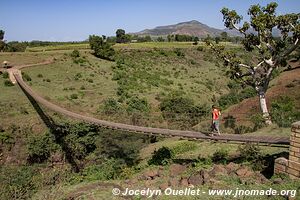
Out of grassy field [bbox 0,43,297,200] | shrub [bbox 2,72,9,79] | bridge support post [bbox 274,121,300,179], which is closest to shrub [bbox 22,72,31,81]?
grassy field [bbox 0,43,297,200]

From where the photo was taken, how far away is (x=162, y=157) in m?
14.2

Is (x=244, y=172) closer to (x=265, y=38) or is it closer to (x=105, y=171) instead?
(x=105, y=171)

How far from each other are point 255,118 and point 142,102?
48.4 feet

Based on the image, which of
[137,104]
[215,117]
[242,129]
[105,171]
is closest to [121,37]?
[137,104]

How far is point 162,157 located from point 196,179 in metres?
4.75

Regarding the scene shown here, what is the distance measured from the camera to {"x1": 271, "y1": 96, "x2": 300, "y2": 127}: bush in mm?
16130

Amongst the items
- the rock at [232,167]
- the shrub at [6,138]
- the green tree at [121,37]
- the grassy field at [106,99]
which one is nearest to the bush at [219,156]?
the grassy field at [106,99]

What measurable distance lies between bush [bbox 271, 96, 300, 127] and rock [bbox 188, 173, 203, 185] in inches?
297

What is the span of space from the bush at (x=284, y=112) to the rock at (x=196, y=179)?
7.54 m

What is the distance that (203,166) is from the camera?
11.3 meters

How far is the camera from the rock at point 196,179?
940 cm

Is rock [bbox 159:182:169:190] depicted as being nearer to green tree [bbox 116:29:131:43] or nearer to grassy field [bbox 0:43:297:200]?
grassy field [bbox 0:43:297:200]

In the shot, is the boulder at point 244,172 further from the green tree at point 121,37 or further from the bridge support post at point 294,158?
the green tree at point 121,37

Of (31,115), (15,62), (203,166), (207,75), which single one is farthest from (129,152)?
(207,75)
